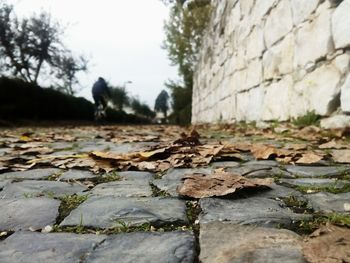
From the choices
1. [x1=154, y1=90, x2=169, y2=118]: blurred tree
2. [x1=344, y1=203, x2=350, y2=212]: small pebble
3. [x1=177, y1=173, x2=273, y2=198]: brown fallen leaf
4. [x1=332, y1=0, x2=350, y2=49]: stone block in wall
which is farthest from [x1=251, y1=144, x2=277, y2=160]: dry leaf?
[x1=154, y1=90, x2=169, y2=118]: blurred tree

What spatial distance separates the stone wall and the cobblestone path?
1274 mm

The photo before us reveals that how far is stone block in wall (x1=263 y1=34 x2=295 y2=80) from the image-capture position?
139 inches

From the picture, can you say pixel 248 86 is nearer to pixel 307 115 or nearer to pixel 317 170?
pixel 307 115

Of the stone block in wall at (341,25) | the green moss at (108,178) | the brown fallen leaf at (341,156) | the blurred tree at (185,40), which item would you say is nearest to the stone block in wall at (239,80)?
the stone block in wall at (341,25)

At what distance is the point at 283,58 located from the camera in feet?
12.1

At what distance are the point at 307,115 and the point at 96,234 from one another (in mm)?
2577

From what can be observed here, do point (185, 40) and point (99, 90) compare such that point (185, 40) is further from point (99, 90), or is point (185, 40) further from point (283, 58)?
point (283, 58)

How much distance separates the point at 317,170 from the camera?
167 cm

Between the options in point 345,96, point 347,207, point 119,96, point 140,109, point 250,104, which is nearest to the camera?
point 347,207

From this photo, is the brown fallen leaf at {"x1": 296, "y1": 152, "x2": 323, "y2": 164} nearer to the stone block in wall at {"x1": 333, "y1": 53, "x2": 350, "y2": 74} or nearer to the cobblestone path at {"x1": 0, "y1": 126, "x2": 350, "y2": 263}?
the cobblestone path at {"x1": 0, "y1": 126, "x2": 350, "y2": 263}

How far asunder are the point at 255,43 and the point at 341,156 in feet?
9.78

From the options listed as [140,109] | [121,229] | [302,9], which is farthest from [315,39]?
[140,109]

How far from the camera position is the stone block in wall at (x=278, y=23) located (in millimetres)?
3527

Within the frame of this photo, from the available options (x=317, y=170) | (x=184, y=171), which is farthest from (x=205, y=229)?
(x=317, y=170)
